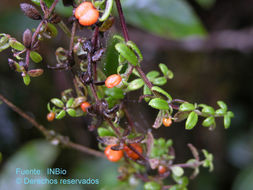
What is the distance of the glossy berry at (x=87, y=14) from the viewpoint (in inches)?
22.0

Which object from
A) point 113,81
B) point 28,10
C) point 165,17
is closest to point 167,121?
point 113,81

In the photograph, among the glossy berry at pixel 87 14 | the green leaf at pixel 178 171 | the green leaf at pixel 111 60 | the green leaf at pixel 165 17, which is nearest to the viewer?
the glossy berry at pixel 87 14

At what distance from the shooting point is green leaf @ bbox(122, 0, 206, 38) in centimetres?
157

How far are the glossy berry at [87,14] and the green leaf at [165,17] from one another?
1015 mm

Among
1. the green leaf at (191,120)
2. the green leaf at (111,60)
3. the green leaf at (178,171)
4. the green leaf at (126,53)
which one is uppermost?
the green leaf at (111,60)

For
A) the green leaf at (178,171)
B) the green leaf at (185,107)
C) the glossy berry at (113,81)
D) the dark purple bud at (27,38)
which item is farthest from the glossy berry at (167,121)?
the dark purple bud at (27,38)

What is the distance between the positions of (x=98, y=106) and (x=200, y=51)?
5.72ft

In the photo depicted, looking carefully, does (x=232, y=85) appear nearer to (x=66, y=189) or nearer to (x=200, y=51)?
(x=200, y=51)

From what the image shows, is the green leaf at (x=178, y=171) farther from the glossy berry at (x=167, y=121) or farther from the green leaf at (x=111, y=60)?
the green leaf at (x=111, y=60)

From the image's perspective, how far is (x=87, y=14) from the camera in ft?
1.84

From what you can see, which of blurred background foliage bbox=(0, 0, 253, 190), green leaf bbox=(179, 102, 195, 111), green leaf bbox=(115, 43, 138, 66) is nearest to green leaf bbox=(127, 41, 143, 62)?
green leaf bbox=(115, 43, 138, 66)

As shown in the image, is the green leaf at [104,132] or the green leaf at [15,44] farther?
the green leaf at [104,132]

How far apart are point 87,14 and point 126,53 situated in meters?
0.11

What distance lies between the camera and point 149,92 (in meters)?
0.68
